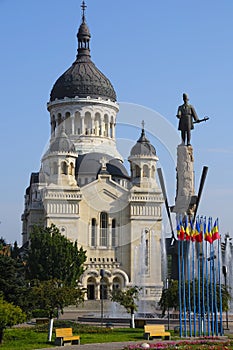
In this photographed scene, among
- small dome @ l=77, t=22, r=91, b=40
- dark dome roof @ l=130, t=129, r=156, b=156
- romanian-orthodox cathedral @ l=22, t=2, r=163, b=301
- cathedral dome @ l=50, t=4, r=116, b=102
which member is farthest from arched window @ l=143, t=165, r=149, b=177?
small dome @ l=77, t=22, r=91, b=40

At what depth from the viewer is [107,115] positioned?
7175cm

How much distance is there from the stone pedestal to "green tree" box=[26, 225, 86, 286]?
23.5m

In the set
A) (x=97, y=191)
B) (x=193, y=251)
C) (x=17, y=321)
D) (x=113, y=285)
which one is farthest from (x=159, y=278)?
(x=17, y=321)

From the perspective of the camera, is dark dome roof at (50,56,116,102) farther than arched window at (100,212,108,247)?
Yes

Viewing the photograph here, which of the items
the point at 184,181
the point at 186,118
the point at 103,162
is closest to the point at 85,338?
the point at 184,181

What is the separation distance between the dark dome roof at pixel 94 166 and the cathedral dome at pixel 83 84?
6884 mm

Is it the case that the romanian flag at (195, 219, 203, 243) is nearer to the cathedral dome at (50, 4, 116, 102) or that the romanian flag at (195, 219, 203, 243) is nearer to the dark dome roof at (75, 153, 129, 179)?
the dark dome roof at (75, 153, 129, 179)

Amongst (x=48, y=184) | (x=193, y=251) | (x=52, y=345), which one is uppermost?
(x=48, y=184)

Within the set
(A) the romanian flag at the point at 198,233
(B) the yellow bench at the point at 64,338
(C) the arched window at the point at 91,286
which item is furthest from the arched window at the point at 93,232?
(B) the yellow bench at the point at 64,338

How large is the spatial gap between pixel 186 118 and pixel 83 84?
43257 mm

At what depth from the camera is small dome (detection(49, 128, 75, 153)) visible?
63.4 metres

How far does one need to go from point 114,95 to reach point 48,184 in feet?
48.2

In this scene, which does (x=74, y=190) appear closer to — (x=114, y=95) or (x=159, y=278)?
(x=159, y=278)

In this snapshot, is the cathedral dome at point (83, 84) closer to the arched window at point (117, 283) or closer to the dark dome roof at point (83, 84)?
the dark dome roof at point (83, 84)
